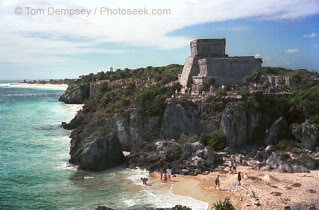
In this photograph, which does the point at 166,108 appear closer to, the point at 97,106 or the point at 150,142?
the point at 150,142

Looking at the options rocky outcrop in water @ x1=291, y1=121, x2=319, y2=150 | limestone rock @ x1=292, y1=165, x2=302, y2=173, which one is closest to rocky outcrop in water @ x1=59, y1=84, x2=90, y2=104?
rocky outcrop in water @ x1=291, y1=121, x2=319, y2=150

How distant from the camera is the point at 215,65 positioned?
1702 inches

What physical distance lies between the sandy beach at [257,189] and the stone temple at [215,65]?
16891 millimetres

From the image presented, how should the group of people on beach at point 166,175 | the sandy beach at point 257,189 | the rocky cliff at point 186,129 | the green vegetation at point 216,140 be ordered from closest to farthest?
the sandy beach at point 257,189 < the group of people on beach at point 166,175 < the rocky cliff at point 186,129 < the green vegetation at point 216,140

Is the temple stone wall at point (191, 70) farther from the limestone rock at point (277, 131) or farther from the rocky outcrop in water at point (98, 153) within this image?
the rocky outcrop in water at point (98, 153)

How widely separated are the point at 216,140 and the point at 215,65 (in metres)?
12.9

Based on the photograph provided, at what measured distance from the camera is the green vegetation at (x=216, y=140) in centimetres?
3300

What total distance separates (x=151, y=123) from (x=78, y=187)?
1223 cm

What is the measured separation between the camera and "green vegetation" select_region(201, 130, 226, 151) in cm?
3300

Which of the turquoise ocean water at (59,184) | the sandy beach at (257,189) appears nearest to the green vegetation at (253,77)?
the sandy beach at (257,189)

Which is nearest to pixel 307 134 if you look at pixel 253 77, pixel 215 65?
pixel 253 77

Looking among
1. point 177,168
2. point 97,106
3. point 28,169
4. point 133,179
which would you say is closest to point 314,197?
point 177,168

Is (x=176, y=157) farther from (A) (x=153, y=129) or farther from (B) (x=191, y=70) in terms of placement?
(B) (x=191, y=70)

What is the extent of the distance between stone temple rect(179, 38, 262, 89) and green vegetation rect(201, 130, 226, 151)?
1025 centimetres
